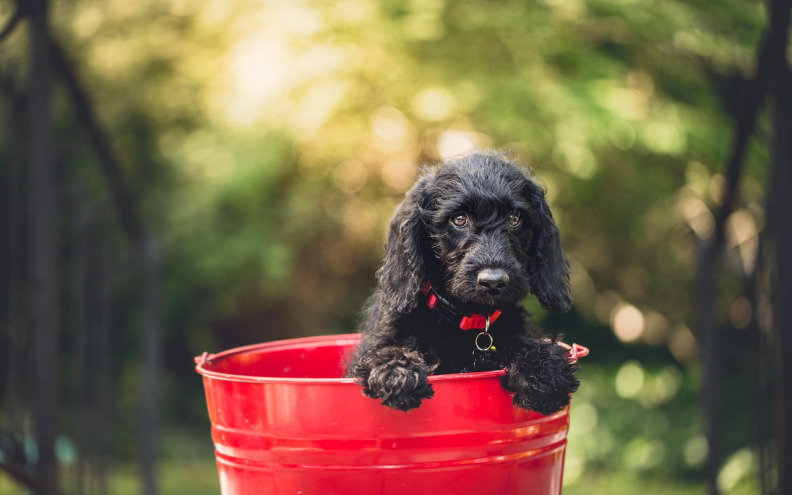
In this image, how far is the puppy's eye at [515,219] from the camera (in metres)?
2.20

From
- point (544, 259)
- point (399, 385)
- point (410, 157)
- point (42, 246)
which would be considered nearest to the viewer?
point (399, 385)

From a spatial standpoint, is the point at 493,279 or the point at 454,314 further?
the point at 454,314

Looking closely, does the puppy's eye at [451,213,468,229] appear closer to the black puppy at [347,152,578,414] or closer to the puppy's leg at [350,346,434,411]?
the black puppy at [347,152,578,414]

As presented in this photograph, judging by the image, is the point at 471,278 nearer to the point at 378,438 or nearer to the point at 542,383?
the point at 542,383

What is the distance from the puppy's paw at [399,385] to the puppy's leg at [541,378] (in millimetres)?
203

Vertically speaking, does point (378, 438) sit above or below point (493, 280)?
below

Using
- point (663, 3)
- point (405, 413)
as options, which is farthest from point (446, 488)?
point (663, 3)

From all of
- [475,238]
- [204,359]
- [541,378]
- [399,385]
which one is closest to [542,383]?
[541,378]

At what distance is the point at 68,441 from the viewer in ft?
21.8

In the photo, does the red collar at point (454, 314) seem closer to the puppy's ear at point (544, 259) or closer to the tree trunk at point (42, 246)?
the puppy's ear at point (544, 259)

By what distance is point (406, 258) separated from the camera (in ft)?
7.21

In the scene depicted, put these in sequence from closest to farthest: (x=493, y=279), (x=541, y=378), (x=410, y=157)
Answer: (x=541, y=378) < (x=493, y=279) < (x=410, y=157)

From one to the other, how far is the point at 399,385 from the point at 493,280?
0.40 m

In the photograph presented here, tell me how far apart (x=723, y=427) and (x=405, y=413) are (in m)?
5.03
